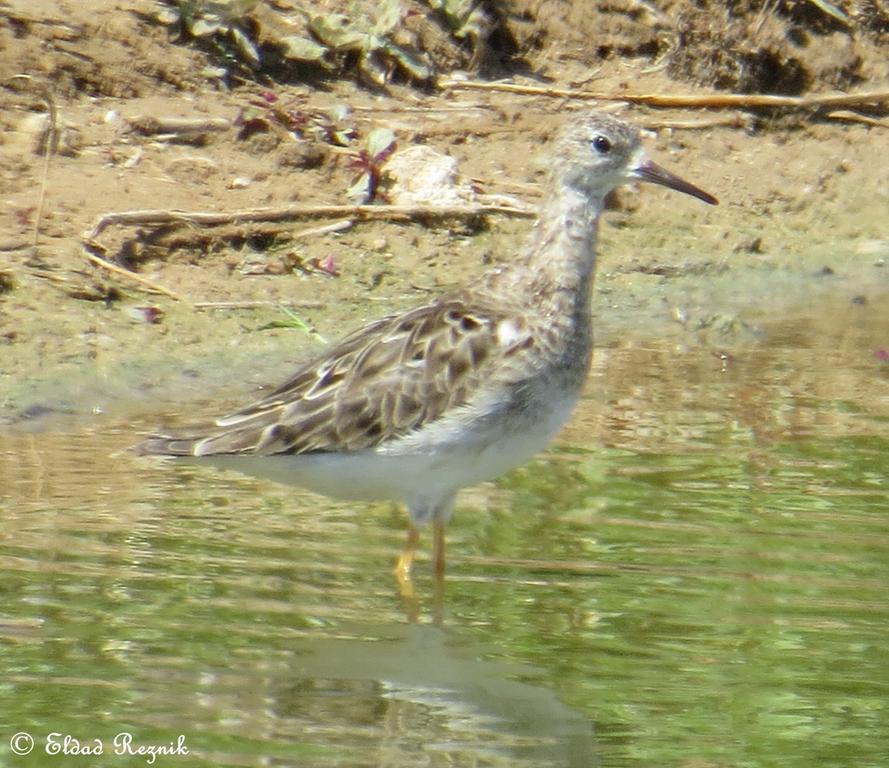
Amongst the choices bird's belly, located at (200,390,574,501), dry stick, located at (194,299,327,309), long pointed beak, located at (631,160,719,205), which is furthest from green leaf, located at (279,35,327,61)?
bird's belly, located at (200,390,574,501)

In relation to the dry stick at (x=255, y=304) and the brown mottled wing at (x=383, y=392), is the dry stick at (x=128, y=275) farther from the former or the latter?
the brown mottled wing at (x=383, y=392)

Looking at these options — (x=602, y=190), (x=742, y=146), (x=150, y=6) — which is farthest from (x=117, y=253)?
(x=742, y=146)

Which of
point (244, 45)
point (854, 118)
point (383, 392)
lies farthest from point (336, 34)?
point (383, 392)

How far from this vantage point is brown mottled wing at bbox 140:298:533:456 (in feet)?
22.7

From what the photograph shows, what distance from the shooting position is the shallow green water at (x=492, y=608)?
18.4 feet

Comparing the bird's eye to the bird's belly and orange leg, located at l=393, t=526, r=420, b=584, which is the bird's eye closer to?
the bird's belly

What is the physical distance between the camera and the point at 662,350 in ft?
32.4

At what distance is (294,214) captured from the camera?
1021cm

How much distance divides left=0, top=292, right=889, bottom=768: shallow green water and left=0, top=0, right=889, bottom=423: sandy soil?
1.19 meters

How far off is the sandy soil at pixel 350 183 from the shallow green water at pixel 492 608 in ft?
3.91

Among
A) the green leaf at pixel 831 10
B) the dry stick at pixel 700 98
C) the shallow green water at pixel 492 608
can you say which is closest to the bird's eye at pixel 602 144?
the shallow green water at pixel 492 608

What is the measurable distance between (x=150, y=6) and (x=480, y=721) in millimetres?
6493

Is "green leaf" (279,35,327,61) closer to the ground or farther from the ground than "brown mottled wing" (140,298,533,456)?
farther from the ground

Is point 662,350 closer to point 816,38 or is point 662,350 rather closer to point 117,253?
point 117,253
